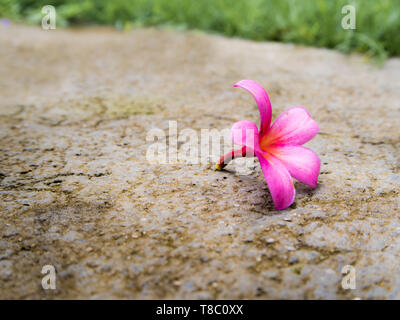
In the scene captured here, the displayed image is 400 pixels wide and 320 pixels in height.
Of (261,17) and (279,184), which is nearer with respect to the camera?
(279,184)

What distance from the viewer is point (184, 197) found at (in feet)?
4.88

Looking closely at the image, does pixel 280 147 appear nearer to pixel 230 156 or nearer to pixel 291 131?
pixel 291 131

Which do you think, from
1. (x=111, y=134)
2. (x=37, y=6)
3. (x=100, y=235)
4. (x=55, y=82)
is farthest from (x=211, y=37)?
(x=100, y=235)

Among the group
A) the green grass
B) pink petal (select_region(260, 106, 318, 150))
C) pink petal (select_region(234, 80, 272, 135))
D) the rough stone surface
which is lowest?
the rough stone surface

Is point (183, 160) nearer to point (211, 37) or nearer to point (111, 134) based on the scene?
point (111, 134)

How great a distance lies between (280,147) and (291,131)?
0.23ft

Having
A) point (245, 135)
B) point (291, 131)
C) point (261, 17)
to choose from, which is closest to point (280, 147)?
point (291, 131)

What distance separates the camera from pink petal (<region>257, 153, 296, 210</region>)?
52.6 inches

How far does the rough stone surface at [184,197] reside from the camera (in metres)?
1.14

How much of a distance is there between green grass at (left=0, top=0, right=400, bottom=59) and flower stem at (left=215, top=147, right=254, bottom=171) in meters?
1.99

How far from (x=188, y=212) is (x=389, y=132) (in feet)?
3.91

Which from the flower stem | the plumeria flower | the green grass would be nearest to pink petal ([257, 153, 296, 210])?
the plumeria flower

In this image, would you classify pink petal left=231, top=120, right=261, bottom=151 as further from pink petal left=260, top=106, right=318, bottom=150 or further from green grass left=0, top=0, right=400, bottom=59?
green grass left=0, top=0, right=400, bottom=59

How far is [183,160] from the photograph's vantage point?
69.3 inches
